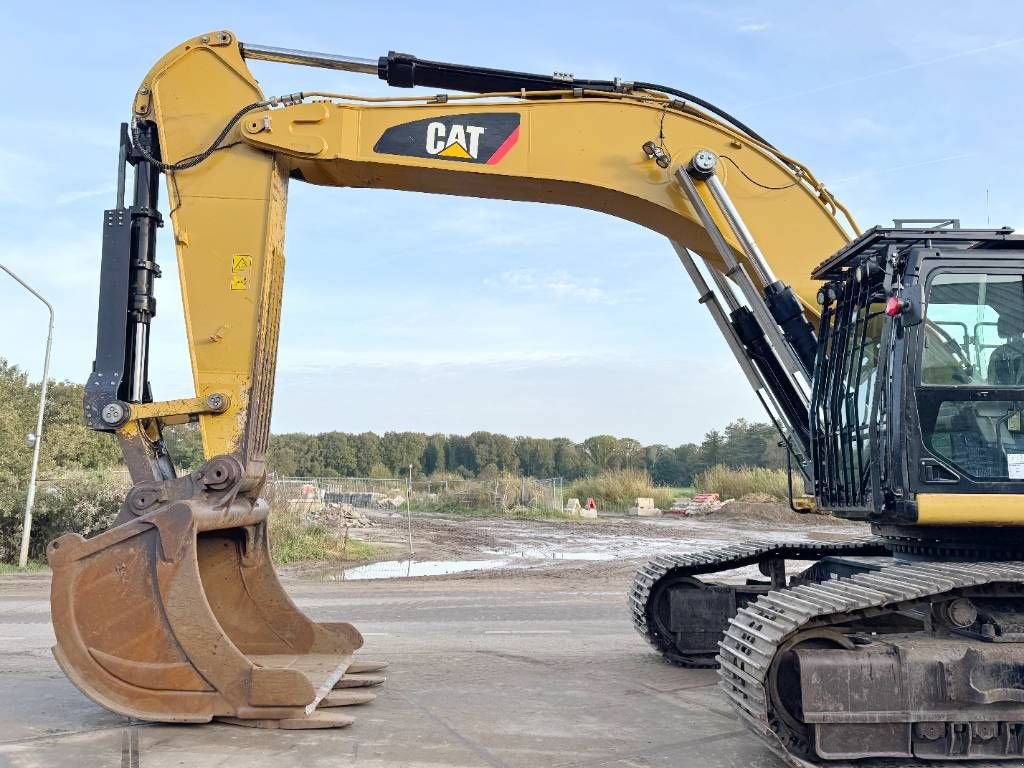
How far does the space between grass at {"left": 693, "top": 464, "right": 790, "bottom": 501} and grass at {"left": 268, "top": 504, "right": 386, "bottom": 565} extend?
19731mm

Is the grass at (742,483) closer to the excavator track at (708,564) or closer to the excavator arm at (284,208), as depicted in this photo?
the excavator track at (708,564)

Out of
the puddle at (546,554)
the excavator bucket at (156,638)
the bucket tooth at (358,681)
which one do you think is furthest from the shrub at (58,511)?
the excavator bucket at (156,638)

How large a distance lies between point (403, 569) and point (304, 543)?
8.39 ft

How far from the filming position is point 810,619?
5.20m

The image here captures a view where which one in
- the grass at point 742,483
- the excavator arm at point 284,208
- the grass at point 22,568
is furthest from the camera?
the grass at point 742,483

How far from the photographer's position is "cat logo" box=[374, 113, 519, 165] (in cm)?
682

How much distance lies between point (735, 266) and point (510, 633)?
462cm

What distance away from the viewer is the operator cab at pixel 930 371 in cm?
549

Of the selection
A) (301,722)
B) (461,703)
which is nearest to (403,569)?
(461,703)

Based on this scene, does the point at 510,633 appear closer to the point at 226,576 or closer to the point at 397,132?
the point at 226,576

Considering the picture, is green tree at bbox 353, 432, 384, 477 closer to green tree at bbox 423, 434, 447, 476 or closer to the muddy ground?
green tree at bbox 423, 434, 447, 476

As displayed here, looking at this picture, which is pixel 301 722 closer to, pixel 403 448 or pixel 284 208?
pixel 284 208

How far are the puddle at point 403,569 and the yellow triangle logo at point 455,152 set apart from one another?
393 inches

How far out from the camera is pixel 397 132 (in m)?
6.84
